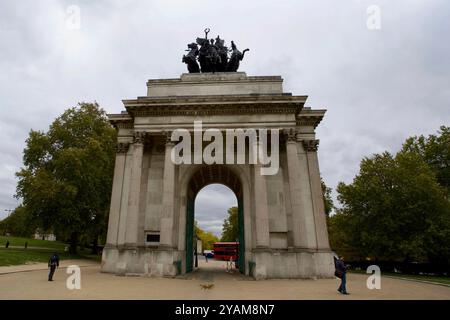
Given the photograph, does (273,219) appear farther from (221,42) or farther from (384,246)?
(221,42)

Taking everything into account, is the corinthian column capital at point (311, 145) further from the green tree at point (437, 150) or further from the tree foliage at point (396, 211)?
the green tree at point (437, 150)

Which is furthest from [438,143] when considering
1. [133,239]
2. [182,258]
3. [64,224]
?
[64,224]

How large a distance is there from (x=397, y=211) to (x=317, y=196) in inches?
562

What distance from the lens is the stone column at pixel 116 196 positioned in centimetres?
2398

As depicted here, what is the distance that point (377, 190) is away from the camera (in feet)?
111

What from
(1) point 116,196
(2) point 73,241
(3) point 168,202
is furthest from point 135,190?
(2) point 73,241

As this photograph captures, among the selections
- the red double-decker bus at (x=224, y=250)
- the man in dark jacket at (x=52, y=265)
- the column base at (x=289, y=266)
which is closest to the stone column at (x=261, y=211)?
the column base at (x=289, y=266)

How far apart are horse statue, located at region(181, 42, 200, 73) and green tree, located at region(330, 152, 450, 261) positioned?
22750 millimetres

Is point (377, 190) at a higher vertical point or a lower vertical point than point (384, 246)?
higher

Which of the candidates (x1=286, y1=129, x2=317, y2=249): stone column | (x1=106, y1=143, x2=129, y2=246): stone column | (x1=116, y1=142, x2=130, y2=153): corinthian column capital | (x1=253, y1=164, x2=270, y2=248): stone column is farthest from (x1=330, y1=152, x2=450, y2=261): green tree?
(x1=116, y1=142, x2=130, y2=153): corinthian column capital

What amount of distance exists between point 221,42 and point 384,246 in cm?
2717

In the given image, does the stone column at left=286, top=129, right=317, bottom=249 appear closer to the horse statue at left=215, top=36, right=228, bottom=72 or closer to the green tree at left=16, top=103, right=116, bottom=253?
the horse statue at left=215, top=36, right=228, bottom=72
